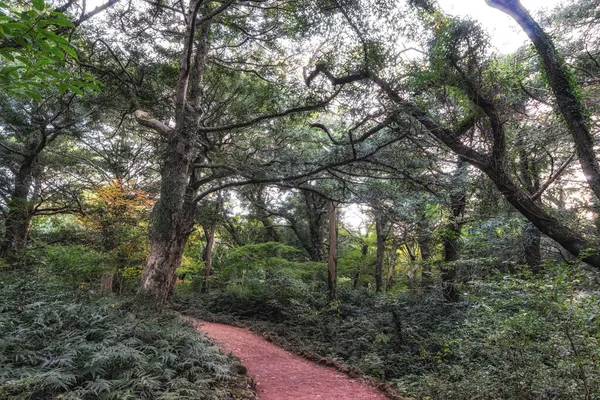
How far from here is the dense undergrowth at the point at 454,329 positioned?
396cm

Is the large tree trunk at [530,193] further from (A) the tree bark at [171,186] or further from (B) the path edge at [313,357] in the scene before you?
(A) the tree bark at [171,186]

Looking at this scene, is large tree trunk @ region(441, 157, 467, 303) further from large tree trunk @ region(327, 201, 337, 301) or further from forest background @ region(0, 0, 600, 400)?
large tree trunk @ region(327, 201, 337, 301)

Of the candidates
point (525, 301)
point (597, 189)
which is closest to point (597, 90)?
point (597, 189)

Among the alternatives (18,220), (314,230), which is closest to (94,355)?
(18,220)

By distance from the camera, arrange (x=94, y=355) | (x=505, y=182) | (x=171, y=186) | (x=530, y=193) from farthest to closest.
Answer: (x=530, y=193)
(x=171, y=186)
(x=505, y=182)
(x=94, y=355)

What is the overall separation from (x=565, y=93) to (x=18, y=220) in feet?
42.8

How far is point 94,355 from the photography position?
11.6 feet

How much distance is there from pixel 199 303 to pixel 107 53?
9.32 m

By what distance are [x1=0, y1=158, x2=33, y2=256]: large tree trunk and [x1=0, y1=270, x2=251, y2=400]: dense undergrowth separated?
15.0 ft

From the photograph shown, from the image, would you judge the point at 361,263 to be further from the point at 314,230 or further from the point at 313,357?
the point at 313,357

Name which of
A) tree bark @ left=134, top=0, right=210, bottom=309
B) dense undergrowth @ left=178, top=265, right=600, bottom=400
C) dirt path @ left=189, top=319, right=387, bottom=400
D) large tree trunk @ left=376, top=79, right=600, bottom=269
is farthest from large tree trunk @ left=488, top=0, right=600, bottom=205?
tree bark @ left=134, top=0, right=210, bottom=309

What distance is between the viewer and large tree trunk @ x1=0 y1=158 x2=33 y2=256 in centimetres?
913

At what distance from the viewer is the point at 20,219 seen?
373 inches

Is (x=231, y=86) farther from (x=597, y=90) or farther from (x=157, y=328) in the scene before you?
(x=597, y=90)
